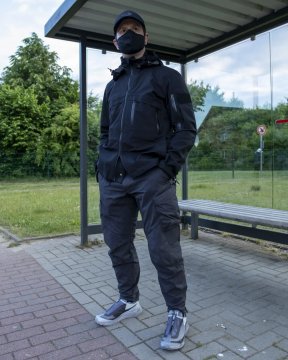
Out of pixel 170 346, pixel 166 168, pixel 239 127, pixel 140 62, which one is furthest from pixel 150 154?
pixel 239 127

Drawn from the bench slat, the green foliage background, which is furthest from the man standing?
the green foliage background

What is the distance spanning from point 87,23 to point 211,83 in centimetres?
216

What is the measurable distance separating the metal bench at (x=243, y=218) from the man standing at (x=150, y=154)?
1.50 m

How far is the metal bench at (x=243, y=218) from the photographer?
4020mm

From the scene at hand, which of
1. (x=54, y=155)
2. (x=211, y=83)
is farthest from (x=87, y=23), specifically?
(x=54, y=155)

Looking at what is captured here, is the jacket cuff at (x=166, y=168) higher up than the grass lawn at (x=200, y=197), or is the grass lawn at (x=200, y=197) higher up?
the jacket cuff at (x=166, y=168)

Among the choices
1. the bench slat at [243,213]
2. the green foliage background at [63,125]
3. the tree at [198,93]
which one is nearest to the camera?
the bench slat at [243,213]

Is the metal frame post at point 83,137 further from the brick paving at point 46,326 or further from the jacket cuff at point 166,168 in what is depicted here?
the jacket cuff at point 166,168

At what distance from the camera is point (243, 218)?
428cm

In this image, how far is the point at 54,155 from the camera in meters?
16.6

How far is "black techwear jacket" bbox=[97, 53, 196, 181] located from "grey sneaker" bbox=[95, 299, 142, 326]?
1.04 meters

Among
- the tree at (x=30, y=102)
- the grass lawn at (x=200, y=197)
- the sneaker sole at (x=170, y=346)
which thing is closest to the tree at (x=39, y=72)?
the tree at (x=30, y=102)

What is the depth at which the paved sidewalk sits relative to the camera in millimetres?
2797

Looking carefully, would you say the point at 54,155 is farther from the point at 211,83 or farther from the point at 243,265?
the point at 243,265
